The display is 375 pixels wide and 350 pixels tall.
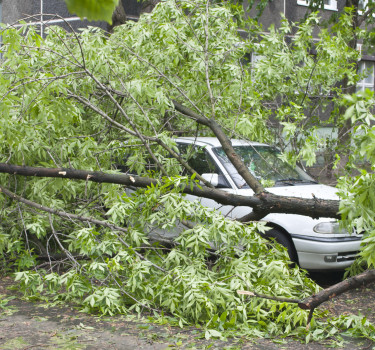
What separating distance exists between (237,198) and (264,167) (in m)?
2.50

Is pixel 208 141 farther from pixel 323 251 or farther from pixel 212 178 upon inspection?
pixel 323 251

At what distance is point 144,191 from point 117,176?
1.13 feet

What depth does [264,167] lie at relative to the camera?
834cm

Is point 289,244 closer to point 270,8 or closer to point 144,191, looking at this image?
point 144,191

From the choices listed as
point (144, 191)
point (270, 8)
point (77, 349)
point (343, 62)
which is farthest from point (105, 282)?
point (270, 8)

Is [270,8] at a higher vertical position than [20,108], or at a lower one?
higher

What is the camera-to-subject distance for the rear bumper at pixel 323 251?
7.49m

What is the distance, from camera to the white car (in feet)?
24.7

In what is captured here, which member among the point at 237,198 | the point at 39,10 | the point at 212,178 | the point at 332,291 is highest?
the point at 39,10

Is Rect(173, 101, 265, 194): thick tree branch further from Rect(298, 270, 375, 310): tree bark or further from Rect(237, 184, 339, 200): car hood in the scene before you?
Rect(298, 270, 375, 310): tree bark

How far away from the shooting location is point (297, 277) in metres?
6.05

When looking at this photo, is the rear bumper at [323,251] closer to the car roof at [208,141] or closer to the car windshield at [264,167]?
the car windshield at [264,167]

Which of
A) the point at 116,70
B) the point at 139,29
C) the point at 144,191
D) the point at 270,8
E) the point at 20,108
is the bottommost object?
the point at 144,191

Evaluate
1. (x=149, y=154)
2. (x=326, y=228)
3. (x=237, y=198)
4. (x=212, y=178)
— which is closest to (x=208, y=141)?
(x=212, y=178)
